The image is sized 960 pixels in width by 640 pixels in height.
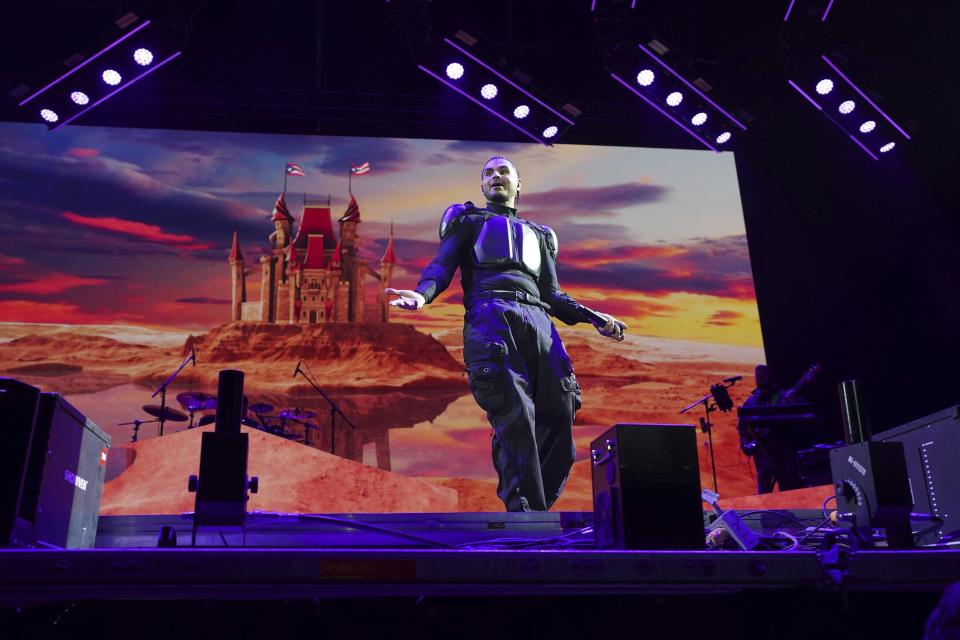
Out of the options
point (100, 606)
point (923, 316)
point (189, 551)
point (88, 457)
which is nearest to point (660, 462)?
point (189, 551)

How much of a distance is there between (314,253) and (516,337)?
4.87 m

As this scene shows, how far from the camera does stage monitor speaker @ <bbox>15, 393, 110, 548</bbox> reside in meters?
1.72

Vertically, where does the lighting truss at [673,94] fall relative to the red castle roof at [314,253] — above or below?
above

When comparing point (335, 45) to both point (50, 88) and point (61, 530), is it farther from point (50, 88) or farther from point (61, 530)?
point (61, 530)

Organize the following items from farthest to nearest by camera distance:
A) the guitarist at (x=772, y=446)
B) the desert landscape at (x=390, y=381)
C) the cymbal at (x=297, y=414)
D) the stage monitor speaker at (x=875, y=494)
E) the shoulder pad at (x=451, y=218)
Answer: the cymbal at (x=297, y=414), the desert landscape at (x=390, y=381), the guitarist at (x=772, y=446), the shoulder pad at (x=451, y=218), the stage monitor speaker at (x=875, y=494)

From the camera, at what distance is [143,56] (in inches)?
226

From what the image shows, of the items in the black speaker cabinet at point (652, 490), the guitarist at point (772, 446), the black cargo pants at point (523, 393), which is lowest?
the black speaker cabinet at point (652, 490)

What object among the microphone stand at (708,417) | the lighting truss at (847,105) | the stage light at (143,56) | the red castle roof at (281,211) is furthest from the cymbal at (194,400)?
the lighting truss at (847,105)

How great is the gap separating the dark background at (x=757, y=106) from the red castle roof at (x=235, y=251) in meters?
1.12

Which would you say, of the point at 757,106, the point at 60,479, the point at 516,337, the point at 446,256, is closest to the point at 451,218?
the point at 446,256

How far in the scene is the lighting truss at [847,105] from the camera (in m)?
6.39

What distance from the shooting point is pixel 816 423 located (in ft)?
25.6

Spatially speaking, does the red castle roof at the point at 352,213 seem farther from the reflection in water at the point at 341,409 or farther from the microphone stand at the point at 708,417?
the microphone stand at the point at 708,417

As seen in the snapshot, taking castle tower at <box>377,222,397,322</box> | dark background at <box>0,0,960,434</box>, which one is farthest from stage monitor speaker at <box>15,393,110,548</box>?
castle tower at <box>377,222,397,322</box>
